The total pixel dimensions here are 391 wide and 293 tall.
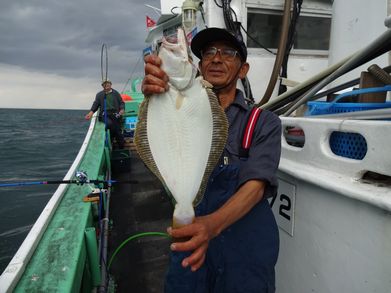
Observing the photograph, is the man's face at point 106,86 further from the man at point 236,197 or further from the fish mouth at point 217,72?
the fish mouth at point 217,72

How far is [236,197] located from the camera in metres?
1.58

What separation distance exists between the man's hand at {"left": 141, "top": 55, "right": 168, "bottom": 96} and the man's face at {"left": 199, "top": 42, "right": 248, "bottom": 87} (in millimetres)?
602

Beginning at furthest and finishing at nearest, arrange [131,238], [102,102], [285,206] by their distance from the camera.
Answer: [102,102]
[131,238]
[285,206]

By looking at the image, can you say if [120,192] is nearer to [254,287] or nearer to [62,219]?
[62,219]

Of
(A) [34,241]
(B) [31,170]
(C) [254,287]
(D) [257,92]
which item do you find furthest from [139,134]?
(B) [31,170]

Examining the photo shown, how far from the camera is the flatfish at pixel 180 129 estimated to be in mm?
1387


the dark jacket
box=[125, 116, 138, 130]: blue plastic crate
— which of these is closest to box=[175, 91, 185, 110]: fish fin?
the dark jacket

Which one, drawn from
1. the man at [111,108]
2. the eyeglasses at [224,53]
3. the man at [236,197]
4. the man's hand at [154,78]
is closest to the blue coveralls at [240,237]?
the man at [236,197]

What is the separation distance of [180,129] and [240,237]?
814mm

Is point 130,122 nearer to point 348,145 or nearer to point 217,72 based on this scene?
point 217,72

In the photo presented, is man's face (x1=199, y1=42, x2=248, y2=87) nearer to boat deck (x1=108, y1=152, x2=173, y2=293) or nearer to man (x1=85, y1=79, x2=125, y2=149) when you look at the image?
boat deck (x1=108, y1=152, x2=173, y2=293)

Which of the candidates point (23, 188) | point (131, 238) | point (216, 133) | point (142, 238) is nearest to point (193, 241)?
point (216, 133)

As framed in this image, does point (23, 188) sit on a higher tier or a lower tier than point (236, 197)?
lower

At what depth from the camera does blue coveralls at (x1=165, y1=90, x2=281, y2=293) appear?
69.5 inches
